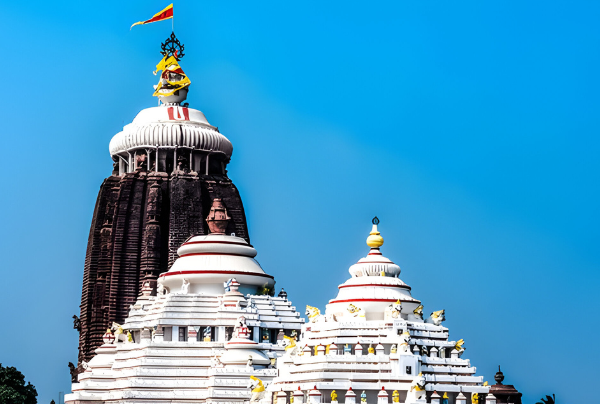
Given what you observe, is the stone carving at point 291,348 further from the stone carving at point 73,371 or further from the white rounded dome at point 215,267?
the stone carving at point 73,371

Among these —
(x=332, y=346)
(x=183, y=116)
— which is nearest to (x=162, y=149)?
(x=183, y=116)

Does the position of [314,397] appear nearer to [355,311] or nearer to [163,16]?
[355,311]

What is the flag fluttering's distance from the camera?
10475 cm

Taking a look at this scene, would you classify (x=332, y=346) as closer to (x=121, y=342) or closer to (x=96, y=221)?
(x=121, y=342)

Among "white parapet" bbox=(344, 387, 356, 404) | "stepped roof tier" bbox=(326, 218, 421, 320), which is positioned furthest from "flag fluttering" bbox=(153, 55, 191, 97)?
"white parapet" bbox=(344, 387, 356, 404)

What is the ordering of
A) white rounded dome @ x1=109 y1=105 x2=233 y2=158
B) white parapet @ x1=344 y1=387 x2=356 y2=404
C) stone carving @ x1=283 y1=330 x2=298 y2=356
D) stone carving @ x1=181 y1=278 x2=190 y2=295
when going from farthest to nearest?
white rounded dome @ x1=109 y1=105 x2=233 y2=158 → stone carving @ x1=181 y1=278 x2=190 y2=295 → stone carving @ x1=283 y1=330 x2=298 y2=356 → white parapet @ x1=344 y1=387 x2=356 y2=404

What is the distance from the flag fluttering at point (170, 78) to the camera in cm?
10475

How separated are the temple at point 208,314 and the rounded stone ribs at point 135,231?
99 mm

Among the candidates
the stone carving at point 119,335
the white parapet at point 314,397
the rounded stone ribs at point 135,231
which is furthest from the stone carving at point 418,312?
the rounded stone ribs at point 135,231

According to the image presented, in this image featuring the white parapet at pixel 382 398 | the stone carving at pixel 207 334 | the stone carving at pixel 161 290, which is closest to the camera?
the white parapet at pixel 382 398

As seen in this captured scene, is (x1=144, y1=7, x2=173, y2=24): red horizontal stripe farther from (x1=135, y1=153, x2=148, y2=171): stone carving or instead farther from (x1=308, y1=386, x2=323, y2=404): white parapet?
(x1=308, y1=386, x2=323, y2=404): white parapet

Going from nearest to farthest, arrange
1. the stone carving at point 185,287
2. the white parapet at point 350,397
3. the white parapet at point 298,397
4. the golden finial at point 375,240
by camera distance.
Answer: the white parapet at point 350,397
the white parapet at point 298,397
the golden finial at point 375,240
the stone carving at point 185,287

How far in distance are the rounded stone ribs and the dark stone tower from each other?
72mm

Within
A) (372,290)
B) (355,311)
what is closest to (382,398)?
(355,311)
